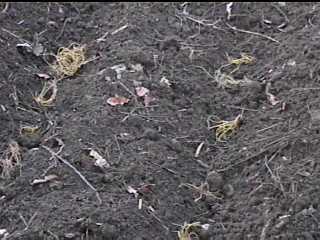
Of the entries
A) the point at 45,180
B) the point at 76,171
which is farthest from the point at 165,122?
the point at 45,180

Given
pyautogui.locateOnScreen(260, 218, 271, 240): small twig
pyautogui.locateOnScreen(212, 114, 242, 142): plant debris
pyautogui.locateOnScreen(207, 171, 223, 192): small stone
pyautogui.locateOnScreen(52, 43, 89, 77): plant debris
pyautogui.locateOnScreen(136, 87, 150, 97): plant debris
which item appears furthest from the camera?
pyautogui.locateOnScreen(52, 43, 89, 77): plant debris

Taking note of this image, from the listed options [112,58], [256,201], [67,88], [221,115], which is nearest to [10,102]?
[67,88]

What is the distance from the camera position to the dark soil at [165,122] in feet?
8.71

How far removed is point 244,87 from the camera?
3.40m

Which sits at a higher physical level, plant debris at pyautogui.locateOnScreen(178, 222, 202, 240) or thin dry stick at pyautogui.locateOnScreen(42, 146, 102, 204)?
thin dry stick at pyautogui.locateOnScreen(42, 146, 102, 204)

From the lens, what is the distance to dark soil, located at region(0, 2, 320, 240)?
266cm

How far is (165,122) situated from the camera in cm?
316

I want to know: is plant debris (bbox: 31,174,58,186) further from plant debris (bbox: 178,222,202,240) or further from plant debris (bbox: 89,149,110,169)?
plant debris (bbox: 178,222,202,240)

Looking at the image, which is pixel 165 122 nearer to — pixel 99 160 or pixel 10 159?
pixel 99 160

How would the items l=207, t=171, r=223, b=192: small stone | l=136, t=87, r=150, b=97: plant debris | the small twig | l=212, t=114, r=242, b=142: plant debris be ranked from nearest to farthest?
the small twig → l=207, t=171, r=223, b=192: small stone → l=212, t=114, r=242, b=142: plant debris → l=136, t=87, r=150, b=97: plant debris

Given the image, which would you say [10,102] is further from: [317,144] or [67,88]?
Result: [317,144]

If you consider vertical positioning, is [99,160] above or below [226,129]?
above

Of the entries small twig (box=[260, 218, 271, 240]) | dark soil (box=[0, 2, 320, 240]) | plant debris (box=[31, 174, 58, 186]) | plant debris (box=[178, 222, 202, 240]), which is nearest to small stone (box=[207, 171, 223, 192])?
dark soil (box=[0, 2, 320, 240])

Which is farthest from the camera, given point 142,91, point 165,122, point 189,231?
point 142,91
